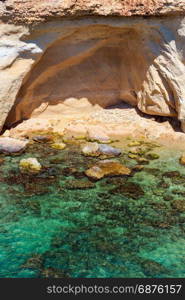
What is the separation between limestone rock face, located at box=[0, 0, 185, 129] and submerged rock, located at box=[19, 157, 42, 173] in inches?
103

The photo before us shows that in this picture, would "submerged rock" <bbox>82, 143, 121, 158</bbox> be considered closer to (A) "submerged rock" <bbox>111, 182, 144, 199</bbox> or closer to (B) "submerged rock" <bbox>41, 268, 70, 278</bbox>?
(A) "submerged rock" <bbox>111, 182, 144, 199</bbox>

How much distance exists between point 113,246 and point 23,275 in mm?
1790

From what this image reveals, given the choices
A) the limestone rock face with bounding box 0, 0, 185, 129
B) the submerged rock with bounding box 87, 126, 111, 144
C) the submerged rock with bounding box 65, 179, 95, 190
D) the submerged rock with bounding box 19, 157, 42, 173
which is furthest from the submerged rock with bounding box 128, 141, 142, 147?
the submerged rock with bounding box 19, 157, 42, 173

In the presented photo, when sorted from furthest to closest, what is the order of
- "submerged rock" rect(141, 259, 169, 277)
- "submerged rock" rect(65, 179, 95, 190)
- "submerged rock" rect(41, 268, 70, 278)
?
"submerged rock" rect(65, 179, 95, 190)
"submerged rock" rect(141, 259, 169, 277)
"submerged rock" rect(41, 268, 70, 278)

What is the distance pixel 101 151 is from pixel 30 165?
2425 millimetres

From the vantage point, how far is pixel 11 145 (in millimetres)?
11375

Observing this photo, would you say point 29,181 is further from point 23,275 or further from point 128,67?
point 128,67

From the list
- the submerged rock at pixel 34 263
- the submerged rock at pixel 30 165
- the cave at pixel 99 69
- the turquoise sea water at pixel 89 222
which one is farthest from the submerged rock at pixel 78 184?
the cave at pixel 99 69

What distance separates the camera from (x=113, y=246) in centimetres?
690

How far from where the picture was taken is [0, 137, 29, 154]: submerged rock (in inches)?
441

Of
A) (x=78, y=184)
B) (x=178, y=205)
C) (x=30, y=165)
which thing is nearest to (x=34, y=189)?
(x=78, y=184)

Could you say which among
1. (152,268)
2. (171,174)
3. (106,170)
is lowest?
(171,174)

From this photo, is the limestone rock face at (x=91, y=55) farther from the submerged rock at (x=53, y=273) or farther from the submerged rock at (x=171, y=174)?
the submerged rock at (x=53, y=273)

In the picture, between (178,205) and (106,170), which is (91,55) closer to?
(106,170)
